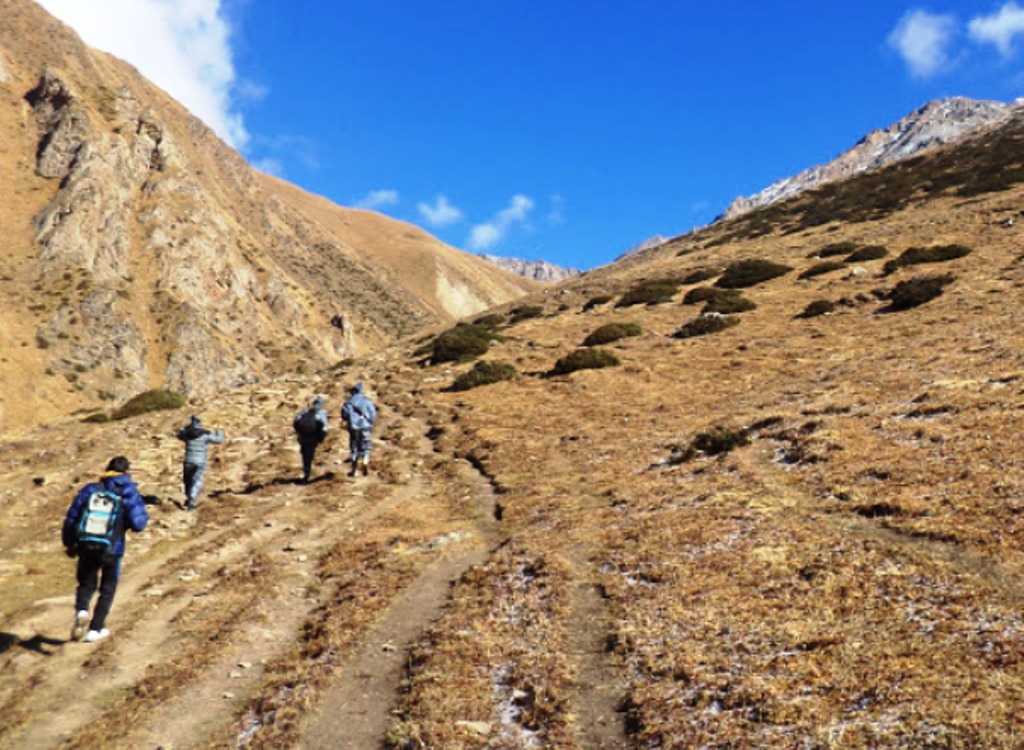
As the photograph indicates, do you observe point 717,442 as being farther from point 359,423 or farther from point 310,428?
point 310,428

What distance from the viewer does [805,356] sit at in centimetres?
2375

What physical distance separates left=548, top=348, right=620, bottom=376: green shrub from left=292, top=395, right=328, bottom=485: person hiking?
39.8 ft

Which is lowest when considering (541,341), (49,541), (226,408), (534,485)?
(49,541)

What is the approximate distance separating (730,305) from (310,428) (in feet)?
75.5

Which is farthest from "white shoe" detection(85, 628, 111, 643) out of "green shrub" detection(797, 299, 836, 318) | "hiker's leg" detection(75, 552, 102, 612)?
"green shrub" detection(797, 299, 836, 318)

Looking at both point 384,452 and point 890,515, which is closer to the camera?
point 890,515

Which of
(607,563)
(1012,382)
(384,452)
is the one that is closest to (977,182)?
(1012,382)

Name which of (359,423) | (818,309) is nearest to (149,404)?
(359,423)

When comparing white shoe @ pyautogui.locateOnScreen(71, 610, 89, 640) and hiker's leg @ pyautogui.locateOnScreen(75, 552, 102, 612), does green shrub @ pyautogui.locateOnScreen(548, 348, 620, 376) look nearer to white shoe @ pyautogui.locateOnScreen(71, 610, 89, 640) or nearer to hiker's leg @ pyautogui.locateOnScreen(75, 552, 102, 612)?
hiker's leg @ pyautogui.locateOnScreen(75, 552, 102, 612)

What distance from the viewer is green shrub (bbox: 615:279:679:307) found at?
4134cm

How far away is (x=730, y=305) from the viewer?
1323 inches

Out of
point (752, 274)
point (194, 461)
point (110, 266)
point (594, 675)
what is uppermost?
point (110, 266)

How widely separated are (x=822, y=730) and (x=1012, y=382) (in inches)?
A: 499

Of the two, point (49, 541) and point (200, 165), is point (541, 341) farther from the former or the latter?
point (200, 165)
